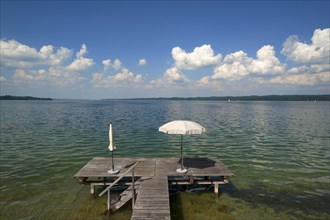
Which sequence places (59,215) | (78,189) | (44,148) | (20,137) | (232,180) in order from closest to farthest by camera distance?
1. (59,215)
2. (78,189)
3. (232,180)
4. (44,148)
5. (20,137)

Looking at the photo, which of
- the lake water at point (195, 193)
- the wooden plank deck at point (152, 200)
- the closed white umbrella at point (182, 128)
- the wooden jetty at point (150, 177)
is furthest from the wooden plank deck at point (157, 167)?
the closed white umbrella at point (182, 128)

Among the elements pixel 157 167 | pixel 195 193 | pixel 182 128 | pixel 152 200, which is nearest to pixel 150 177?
pixel 157 167

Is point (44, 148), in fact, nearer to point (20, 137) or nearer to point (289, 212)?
point (20, 137)

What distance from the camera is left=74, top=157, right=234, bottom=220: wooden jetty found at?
35.1 feet

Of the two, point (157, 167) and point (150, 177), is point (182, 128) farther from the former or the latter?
point (157, 167)

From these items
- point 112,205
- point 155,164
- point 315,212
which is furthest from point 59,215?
point 315,212

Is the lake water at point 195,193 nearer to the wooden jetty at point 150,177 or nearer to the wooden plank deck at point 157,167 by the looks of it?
the wooden jetty at point 150,177

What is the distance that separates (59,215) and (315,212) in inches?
552

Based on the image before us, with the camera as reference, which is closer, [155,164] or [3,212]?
[3,212]

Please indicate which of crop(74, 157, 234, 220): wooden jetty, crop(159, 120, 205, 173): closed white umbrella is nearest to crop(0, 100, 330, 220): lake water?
crop(74, 157, 234, 220): wooden jetty

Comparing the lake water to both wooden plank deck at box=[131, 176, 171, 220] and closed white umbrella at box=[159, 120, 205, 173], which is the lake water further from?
closed white umbrella at box=[159, 120, 205, 173]

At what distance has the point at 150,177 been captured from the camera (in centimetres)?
1385

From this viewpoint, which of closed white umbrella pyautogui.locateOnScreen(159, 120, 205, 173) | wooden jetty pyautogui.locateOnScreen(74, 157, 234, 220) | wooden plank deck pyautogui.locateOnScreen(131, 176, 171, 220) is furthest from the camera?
closed white umbrella pyautogui.locateOnScreen(159, 120, 205, 173)

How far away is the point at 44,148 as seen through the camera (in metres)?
26.6
